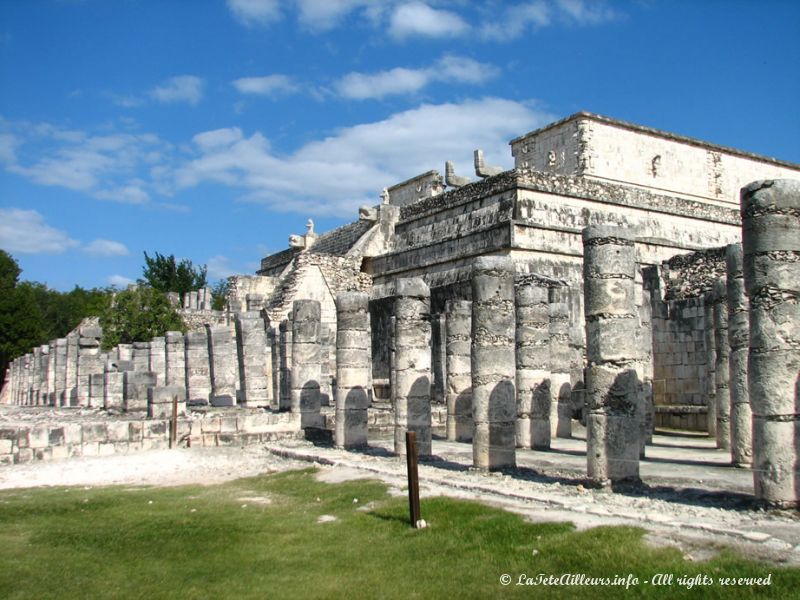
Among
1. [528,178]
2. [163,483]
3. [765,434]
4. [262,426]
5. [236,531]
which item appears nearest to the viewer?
[765,434]

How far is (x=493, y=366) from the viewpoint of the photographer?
10586 mm

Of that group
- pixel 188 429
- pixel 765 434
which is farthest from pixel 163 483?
pixel 765 434

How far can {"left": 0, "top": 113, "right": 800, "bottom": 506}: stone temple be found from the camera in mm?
8320

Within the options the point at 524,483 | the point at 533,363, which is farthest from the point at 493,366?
the point at 533,363

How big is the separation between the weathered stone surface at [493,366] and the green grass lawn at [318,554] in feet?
6.29

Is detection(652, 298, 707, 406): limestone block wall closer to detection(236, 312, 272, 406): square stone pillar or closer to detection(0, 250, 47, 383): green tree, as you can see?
detection(236, 312, 272, 406): square stone pillar

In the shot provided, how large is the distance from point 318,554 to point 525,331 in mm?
7965

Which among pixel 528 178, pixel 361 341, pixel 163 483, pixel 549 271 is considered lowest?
pixel 163 483

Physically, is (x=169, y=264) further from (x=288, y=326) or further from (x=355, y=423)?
(x=355, y=423)

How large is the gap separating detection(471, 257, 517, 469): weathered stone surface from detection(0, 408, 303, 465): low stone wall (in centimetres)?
518

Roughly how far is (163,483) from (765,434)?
24.5 feet

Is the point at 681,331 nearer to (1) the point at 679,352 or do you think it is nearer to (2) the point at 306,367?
(1) the point at 679,352

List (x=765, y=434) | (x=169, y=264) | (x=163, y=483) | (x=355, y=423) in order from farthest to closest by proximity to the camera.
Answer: (x=169, y=264), (x=355, y=423), (x=163, y=483), (x=765, y=434)

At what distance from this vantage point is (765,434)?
6973 millimetres
